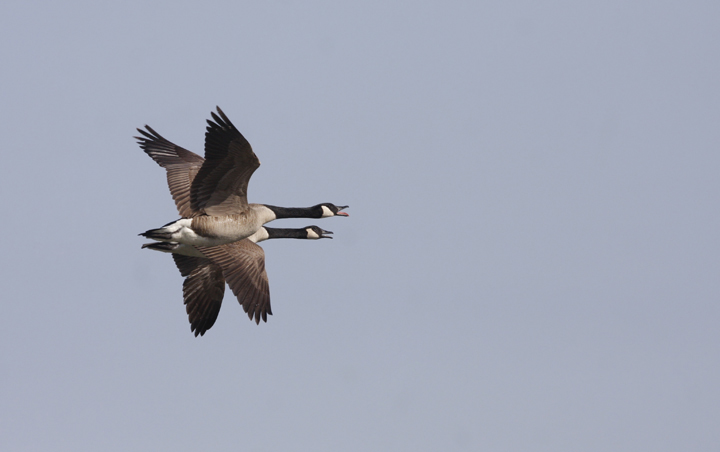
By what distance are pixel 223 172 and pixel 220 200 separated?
0.88 meters

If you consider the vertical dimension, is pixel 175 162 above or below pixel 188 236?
above

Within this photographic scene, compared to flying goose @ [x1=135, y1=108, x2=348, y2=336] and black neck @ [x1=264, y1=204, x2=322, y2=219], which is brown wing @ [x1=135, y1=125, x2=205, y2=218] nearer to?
flying goose @ [x1=135, y1=108, x2=348, y2=336]

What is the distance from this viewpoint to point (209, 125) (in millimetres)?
17016

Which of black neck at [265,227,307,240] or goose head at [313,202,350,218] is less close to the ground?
goose head at [313,202,350,218]

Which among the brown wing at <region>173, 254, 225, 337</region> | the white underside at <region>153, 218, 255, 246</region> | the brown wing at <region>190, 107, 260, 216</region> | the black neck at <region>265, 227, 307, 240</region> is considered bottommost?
the brown wing at <region>173, 254, 225, 337</region>

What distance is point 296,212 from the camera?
2159 cm

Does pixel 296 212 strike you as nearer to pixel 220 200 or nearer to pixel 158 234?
pixel 220 200

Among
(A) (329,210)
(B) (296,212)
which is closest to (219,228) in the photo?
(B) (296,212)

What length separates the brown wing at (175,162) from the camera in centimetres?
2136

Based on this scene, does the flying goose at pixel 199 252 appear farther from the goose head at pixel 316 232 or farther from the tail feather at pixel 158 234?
the tail feather at pixel 158 234

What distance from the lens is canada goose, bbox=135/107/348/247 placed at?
677 inches

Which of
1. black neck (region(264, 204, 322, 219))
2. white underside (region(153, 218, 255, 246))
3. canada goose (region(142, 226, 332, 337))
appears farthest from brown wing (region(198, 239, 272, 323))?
black neck (region(264, 204, 322, 219))

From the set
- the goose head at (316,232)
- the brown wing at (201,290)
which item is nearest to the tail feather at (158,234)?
the brown wing at (201,290)

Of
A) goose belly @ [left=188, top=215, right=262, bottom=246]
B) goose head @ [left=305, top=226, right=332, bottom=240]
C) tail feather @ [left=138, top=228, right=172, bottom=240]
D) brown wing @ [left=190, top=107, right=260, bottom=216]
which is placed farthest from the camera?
goose head @ [left=305, top=226, right=332, bottom=240]
